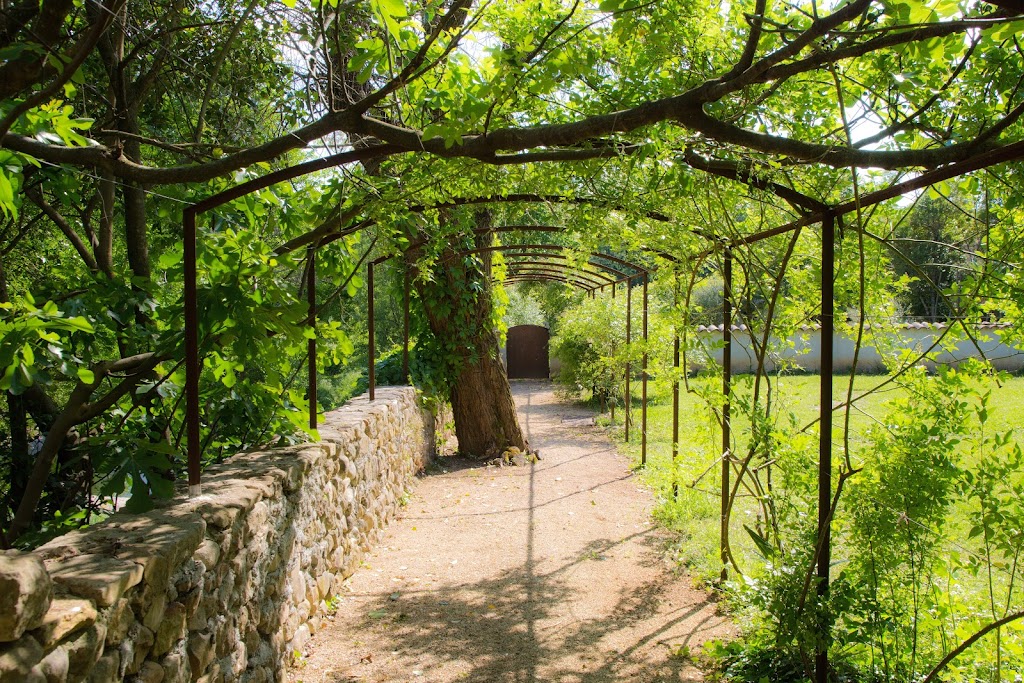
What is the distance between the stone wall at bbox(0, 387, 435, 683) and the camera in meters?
1.57

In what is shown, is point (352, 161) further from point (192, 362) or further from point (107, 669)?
point (107, 669)

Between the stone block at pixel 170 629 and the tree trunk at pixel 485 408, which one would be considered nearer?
the stone block at pixel 170 629

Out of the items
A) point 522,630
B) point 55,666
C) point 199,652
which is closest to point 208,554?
point 199,652

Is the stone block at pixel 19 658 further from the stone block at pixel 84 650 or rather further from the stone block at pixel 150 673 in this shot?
the stone block at pixel 150 673

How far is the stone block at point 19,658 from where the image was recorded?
55.5 inches

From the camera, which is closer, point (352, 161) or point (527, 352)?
point (352, 161)

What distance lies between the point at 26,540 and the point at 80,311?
1019 mm

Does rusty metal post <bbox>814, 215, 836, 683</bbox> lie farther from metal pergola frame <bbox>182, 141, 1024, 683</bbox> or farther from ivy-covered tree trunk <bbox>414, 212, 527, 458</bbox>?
ivy-covered tree trunk <bbox>414, 212, 527, 458</bbox>

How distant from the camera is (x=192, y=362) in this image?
289 cm

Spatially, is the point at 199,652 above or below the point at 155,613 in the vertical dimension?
below

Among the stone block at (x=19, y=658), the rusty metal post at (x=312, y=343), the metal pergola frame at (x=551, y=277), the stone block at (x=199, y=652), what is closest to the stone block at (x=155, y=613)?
the stone block at (x=199, y=652)

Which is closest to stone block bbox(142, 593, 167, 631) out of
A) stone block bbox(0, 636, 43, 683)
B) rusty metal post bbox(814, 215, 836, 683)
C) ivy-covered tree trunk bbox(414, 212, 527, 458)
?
stone block bbox(0, 636, 43, 683)

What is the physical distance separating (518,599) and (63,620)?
10.6 feet

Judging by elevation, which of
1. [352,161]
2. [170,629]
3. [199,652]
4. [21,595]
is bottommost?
[199,652]
